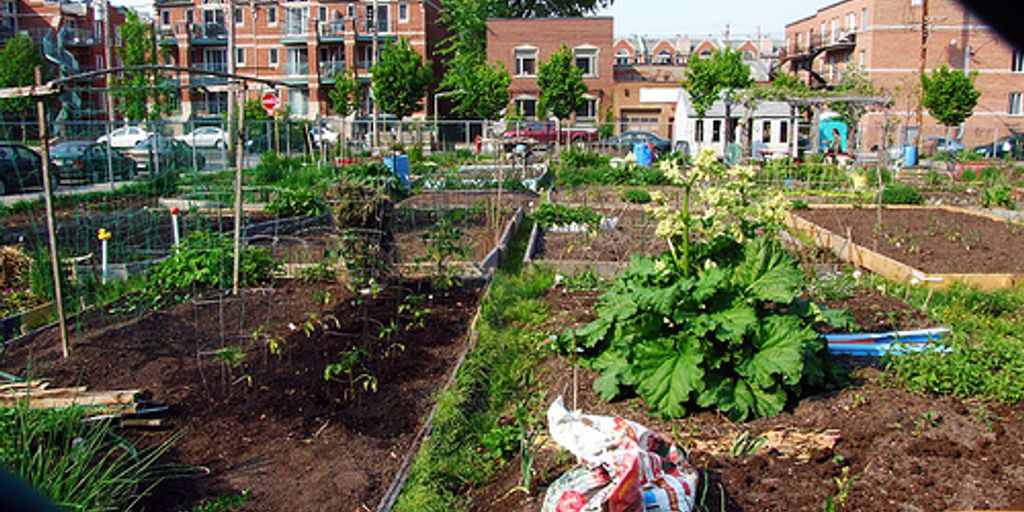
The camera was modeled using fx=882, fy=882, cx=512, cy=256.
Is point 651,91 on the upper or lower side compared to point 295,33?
lower

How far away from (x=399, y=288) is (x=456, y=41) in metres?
48.4

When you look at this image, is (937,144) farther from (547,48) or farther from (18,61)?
(18,61)

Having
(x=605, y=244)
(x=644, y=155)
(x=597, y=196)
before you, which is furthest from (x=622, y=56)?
(x=605, y=244)

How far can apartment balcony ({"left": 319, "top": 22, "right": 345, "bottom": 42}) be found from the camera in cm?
5199

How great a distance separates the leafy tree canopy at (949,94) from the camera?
120ft

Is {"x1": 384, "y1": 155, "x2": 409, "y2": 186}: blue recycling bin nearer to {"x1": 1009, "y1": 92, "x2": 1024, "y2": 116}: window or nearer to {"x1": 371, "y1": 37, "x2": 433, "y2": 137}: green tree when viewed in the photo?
{"x1": 371, "y1": 37, "x2": 433, "y2": 137}: green tree

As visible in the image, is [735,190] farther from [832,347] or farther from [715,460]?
[715,460]

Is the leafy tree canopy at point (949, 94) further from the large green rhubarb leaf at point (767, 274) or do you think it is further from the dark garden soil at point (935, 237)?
the large green rhubarb leaf at point (767, 274)

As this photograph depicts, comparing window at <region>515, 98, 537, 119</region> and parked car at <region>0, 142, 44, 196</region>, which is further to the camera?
window at <region>515, 98, 537, 119</region>

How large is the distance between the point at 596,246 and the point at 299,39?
45082mm

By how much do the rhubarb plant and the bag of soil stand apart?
1101 mm

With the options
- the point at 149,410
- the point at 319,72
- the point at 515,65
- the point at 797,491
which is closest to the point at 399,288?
the point at 149,410

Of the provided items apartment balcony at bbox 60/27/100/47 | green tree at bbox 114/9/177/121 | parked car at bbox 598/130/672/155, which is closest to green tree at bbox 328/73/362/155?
green tree at bbox 114/9/177/121

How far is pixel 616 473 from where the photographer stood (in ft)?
11.2
